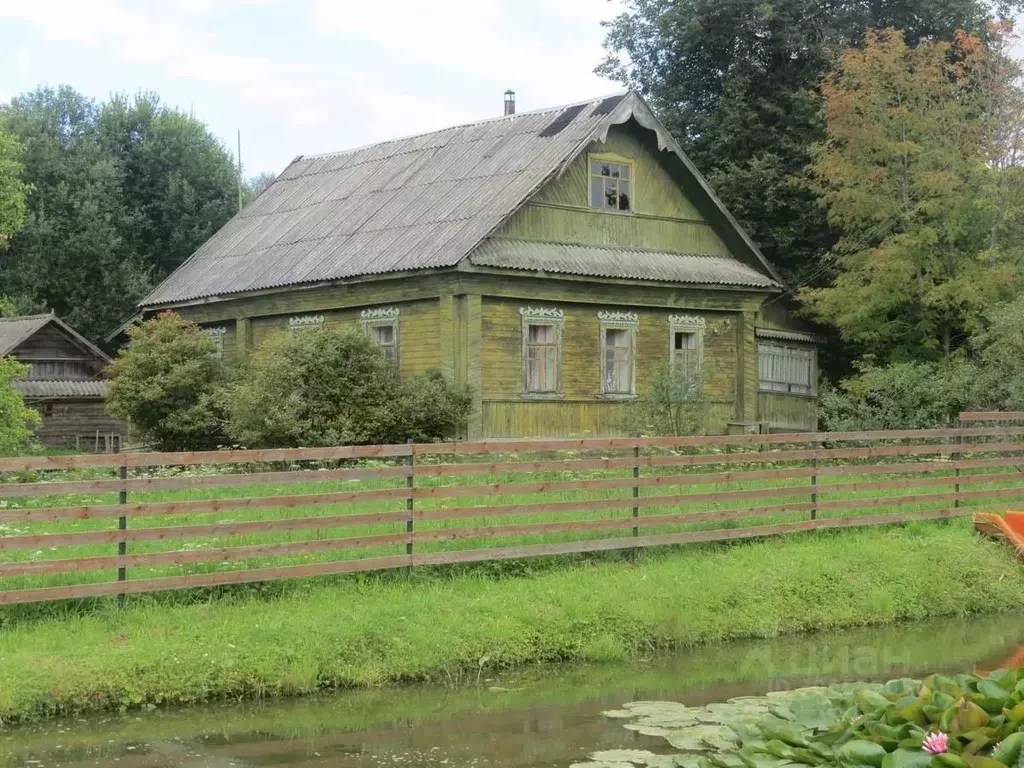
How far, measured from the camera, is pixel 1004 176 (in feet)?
92.5

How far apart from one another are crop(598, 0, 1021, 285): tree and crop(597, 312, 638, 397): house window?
449 inches

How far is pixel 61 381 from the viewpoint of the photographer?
38188mm

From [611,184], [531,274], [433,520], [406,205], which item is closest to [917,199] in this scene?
[611,184]

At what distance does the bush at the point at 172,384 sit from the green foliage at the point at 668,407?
27.6 feet

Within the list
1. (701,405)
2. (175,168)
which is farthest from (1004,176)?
(175,168)

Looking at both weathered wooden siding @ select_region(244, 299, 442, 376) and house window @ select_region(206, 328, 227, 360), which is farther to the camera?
house window @ select_region(206, 328, 227, 360)

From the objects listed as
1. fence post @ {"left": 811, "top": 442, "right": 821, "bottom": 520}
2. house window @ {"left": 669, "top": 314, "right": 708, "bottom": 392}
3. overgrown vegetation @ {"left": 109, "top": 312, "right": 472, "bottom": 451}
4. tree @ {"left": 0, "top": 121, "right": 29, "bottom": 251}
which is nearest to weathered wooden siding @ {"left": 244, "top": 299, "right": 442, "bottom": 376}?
overgrown vegetation @ {"left": 109, "top": 312, "right": 472, "bottom": 451}

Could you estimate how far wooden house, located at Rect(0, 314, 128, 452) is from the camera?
37344 millimetres

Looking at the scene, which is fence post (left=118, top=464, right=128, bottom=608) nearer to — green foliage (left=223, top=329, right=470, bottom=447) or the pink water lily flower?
the pink water lily flower

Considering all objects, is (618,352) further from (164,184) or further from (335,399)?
(164,184)

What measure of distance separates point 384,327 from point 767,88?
17701mm

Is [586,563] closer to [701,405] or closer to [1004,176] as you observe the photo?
[701,405]

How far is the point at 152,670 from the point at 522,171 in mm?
17140

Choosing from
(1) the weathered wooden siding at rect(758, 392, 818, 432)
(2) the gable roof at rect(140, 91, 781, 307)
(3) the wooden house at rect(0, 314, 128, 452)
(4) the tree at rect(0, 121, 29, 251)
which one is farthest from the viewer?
(3) the wooden house at rect(0, 314, 128, 452)
